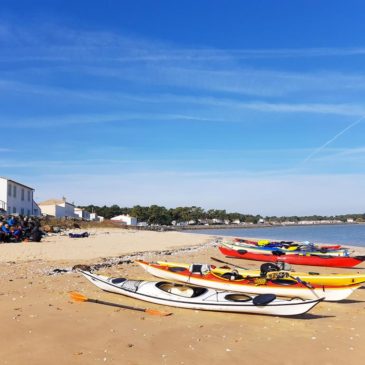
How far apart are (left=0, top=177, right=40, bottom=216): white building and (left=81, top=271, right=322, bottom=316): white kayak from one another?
140 ft

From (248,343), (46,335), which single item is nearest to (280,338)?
(248,343)

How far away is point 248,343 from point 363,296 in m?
6.80

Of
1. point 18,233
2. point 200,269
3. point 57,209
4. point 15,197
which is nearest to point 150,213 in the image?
point 57,209

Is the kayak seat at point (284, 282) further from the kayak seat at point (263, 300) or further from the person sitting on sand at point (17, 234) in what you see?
the person sitting on sand at point (17, 234)

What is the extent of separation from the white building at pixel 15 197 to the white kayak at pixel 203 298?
140 ft

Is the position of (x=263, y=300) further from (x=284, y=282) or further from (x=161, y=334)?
(x=161, y=334)

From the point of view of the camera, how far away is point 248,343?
25.7ft

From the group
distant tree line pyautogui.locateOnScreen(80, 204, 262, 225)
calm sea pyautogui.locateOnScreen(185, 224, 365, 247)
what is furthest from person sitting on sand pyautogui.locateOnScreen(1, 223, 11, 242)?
distant tree line pyautogui.locateOnScreen(80, 204, 262, 225)

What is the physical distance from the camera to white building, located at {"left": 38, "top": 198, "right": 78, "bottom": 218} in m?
86.0

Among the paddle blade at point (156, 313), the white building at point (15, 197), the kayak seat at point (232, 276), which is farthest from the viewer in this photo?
the white building at point (15, 197)

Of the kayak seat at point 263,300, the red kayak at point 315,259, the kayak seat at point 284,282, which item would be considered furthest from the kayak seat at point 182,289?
the red kayak at point 315,259

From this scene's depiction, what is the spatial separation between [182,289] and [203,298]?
77 centimetres

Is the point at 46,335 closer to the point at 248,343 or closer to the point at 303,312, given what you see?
the point at 248,343

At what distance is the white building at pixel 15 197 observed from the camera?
49.9 m
